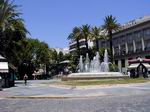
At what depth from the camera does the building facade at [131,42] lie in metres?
109

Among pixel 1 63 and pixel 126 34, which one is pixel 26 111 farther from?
pixel 126 34

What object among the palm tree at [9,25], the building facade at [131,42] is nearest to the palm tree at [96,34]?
the building facade at [131,42]

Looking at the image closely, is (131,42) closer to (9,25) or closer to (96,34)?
(96,34)

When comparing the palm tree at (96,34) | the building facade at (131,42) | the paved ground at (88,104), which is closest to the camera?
the paved ground at (88,104)

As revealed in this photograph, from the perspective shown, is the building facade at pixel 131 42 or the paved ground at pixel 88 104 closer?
the paved ground at pixel 88 104

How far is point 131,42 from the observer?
116375 millimetres

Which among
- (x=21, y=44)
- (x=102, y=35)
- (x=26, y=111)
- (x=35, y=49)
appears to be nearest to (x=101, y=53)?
(x=102, y=35)

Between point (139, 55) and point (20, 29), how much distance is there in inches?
2001

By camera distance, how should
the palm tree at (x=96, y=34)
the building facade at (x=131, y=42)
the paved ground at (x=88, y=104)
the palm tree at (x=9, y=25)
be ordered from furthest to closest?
the palm tree at (x=96, y=34) < the building facade at (x=131, y=42) < the palm tree at (x=9, y=25) < the paved ground at (x=88, y=104)

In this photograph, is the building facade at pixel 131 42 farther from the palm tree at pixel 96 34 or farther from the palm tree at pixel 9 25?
the palm tree at pixel 9 25

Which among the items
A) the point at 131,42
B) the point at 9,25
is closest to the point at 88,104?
the point at 9,25

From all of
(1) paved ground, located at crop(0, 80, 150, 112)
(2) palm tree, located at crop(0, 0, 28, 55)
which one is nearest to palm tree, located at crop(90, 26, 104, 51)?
(2) palm tree, located at crop(0, 0, 28, 55)

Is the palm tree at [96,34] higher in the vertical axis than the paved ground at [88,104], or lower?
higher

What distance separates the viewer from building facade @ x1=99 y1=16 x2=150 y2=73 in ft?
357
